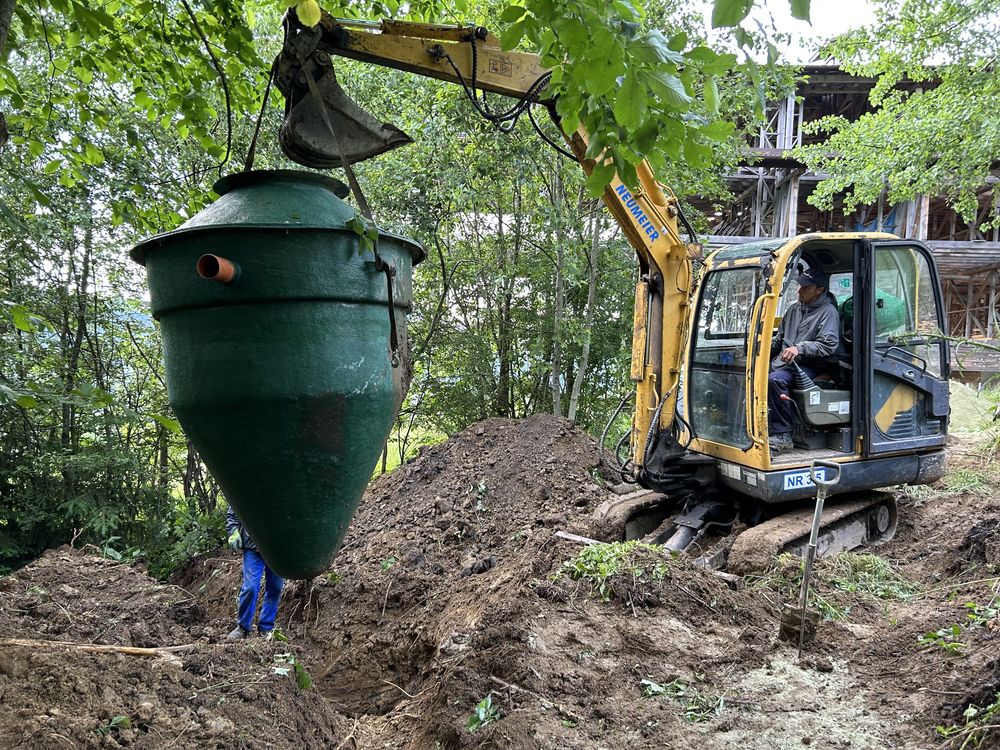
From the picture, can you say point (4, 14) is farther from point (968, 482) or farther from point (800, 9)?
point (968, 482)

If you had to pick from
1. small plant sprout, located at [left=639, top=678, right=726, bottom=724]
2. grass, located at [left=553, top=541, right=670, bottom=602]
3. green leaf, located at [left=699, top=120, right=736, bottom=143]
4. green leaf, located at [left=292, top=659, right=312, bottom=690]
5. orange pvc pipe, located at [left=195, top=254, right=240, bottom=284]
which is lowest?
small plant sprout, located at [left=639, top=678, right=726, bottom=724]

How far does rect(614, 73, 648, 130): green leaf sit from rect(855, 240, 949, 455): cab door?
4.38 meters

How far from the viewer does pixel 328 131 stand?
6.77 feet

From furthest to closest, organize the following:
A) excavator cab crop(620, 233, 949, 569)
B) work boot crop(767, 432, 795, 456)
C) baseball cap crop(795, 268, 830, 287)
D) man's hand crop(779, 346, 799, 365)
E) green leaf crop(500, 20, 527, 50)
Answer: baseball cap crop(795, 268, 830, 287) < work boot crop(767, 432, 795, 456) < man's hand crop(779, 346, 799, 365) < excavator cab crop(620, 233, 949, 569) < green leaf crop(500, 20, 527, 50)

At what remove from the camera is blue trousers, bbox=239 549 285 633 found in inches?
176

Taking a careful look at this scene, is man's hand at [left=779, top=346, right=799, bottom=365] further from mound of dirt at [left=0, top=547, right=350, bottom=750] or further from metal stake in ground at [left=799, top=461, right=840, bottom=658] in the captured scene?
mound of dirt at [left=0, top=547, right=350, bottom=750]

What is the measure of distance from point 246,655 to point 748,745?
2.25 meters

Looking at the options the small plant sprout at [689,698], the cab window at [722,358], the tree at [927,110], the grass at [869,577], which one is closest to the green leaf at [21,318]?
the small plant sprout at [689,698]

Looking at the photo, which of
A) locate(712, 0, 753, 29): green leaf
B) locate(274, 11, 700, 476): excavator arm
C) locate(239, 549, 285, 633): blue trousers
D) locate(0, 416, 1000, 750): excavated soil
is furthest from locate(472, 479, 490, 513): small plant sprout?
locate(712, 0, 753, 29): green leaf

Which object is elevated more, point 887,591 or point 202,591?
point 887,591

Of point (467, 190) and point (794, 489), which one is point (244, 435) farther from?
point (467, 190)

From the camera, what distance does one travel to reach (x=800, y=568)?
4.56 m

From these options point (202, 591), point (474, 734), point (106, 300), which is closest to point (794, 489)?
point (474, 734)

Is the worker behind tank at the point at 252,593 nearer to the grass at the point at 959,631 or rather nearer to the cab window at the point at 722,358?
the cab window at the point at 722,358
